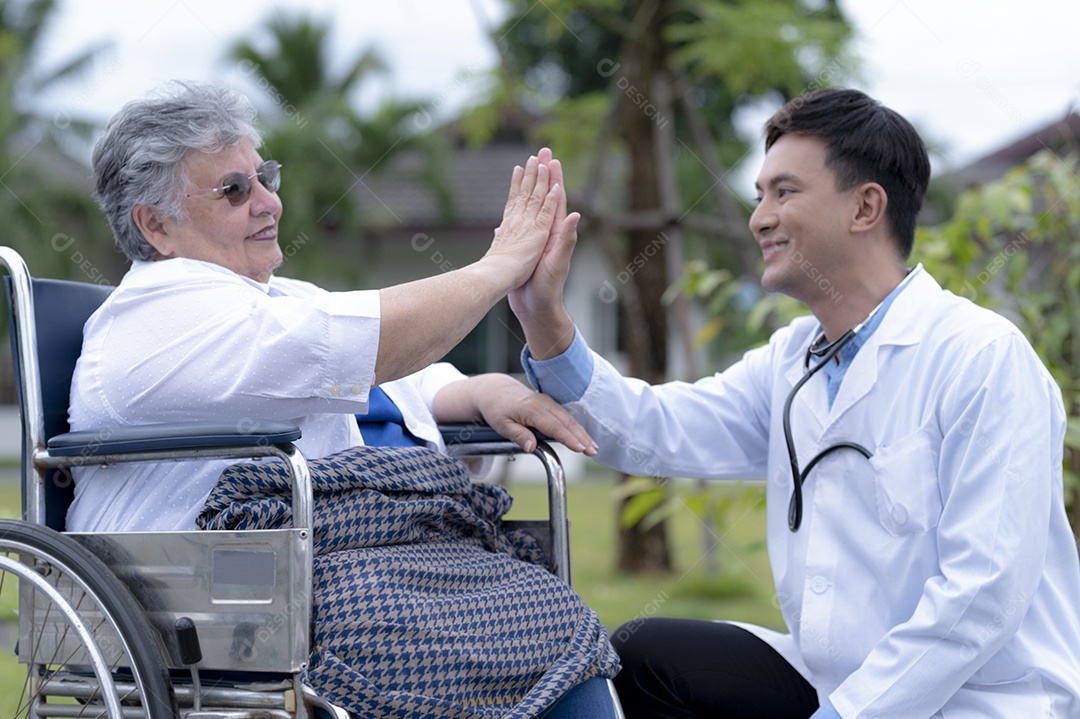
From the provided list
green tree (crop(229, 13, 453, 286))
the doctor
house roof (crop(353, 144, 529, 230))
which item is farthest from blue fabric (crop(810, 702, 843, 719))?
house roof (crop(353, 144, 529, 230))

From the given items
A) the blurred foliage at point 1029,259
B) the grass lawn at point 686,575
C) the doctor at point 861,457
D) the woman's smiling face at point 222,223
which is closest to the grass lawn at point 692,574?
the grass lawn at point 686,575

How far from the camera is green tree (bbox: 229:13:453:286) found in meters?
13.6

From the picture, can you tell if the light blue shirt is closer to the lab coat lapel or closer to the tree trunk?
the lab coat lapel

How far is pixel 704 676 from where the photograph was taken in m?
2.31

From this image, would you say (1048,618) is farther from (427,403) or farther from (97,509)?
(97,509)

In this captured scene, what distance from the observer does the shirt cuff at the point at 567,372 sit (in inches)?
97.6

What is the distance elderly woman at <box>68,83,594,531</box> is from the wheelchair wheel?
0.57ft

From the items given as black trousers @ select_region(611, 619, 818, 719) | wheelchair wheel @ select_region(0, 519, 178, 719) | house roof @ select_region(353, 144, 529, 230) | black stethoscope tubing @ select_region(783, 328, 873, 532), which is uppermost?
house roof @ select_region(353, 144, 529, 230)

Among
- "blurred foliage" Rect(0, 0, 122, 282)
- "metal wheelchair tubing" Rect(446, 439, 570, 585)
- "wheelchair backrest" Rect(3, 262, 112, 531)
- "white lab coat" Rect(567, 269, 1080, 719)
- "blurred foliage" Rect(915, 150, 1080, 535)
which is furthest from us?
"blurred foliage" Rect(0, 0, 122, 282)

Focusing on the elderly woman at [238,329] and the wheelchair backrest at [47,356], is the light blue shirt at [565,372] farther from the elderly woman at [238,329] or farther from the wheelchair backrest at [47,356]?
the wheelchair backrest at [47,356]

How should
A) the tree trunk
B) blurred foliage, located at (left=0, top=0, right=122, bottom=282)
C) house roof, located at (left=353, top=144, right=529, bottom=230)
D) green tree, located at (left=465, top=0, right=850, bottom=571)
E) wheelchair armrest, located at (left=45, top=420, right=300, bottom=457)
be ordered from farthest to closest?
house roof, located at (left=353, top=144, right=529, bottom=230) → blurred foliage, located at (left=0, top=0, right=122, bottom=282) → the tree trunk → green tree, located at (left=465, top=0, right=850, bottom=571) → wheelchair armrest, located at (left=45, top=420, right=300, bottom=457)

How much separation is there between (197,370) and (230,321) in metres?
0.10

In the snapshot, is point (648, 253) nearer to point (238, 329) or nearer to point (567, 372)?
point (567, 372)

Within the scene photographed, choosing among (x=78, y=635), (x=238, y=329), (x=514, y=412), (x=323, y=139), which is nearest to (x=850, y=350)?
(x=514, y=412)
